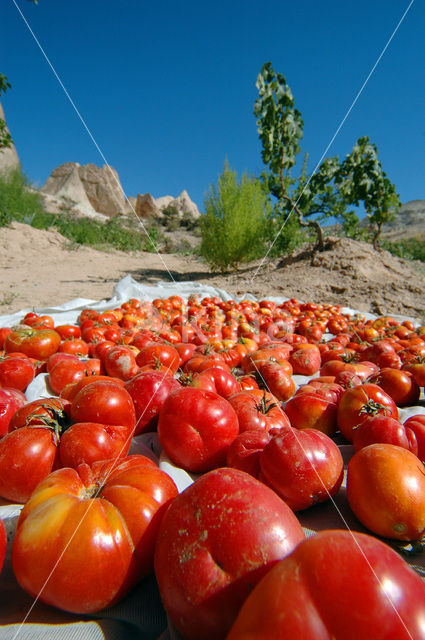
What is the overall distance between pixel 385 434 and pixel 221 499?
1.07 m

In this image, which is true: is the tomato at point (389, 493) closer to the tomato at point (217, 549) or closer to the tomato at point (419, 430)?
the tomato at point (419, 430)

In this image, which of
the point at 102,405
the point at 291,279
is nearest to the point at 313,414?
the point at 102,405

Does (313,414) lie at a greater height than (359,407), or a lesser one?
lesser

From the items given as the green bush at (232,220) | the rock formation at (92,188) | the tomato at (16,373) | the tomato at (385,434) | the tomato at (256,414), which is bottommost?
the tomato at (16,373)

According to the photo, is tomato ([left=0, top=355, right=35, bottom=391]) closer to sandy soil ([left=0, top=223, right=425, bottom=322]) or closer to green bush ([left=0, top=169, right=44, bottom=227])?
sandy soil ([left=0, top=223, right=425, bottom=322])

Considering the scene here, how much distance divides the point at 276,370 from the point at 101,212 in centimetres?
4627

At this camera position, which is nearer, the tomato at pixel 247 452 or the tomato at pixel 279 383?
the tomato at pixel 247 452

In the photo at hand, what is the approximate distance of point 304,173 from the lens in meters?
12.2

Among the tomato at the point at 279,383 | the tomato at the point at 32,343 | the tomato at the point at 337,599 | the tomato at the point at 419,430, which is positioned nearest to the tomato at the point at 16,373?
the tomato at the point at 32,343

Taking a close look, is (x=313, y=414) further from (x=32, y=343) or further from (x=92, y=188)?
(x=92, y=188)

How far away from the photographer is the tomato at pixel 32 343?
123 inches

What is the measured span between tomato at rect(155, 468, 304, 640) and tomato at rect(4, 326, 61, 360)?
9.02 ft

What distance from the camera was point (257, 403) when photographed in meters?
1.98

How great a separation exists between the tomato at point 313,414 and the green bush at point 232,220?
9.95 m
